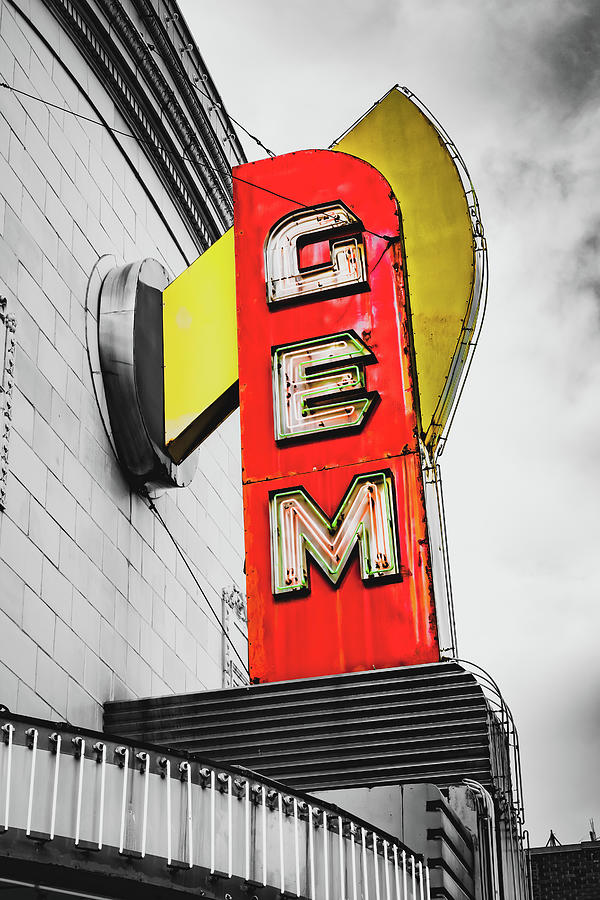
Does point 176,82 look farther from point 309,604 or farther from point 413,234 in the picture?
point 309,604

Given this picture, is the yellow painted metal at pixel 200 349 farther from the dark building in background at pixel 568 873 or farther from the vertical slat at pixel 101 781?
the dark building in background at pixel 568 873

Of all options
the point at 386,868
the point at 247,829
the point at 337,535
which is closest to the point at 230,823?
the point at 247,829

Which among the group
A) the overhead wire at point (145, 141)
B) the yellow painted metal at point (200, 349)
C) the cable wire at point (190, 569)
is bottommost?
the cable wire at point (190, 569)

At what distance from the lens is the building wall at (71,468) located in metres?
14.0

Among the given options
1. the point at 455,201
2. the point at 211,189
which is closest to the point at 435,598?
the point at 455,201

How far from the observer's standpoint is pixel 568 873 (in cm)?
2672

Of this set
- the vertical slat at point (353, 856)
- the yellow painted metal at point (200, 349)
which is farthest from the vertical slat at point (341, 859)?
the yellow painted metal at point (200, 349)

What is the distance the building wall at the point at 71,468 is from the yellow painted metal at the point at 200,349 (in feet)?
3.61

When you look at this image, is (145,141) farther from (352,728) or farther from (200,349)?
(352,728)

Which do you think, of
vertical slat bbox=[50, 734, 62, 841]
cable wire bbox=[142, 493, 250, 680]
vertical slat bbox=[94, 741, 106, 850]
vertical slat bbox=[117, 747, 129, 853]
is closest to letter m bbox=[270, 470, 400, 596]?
cable wire bbox=[142, 493, 250, 680]

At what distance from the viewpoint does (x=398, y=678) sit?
1363cm

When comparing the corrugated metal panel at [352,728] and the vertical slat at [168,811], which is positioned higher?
the corrugated metal panel at [352,728]

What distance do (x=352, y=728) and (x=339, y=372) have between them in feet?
15.4

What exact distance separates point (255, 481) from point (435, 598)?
8.95ft
